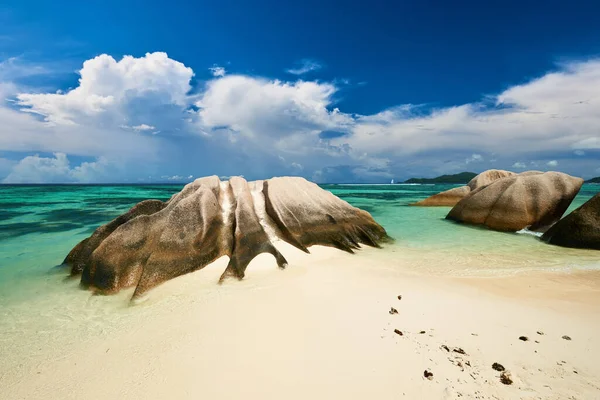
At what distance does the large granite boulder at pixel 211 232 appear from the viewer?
18.1 ft

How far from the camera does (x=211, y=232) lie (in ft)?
21.1

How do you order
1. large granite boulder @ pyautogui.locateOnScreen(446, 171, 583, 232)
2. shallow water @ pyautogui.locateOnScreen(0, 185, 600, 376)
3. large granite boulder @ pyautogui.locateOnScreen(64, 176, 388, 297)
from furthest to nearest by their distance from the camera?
large granite boulder @ pyautogui.locateOnScreen(446, 171, 583, 232) < large granite boulder @ pyautogui.locateOnScreen(64, 176, 388, 297) < shallow water @ pyautogui.locateOnScreen(0, 185, 600, 376)

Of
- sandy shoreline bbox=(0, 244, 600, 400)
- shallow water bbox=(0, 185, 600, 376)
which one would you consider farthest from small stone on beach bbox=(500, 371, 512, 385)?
shallow water bbox=(0, 185, 600, 376)

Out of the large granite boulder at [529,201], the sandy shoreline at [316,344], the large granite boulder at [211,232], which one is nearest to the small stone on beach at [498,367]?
the sandy shoreline at [316,344]

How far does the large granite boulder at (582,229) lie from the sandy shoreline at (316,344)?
459cm

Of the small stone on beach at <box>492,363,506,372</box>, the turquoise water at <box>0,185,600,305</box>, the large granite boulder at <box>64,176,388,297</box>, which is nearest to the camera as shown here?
the small stone on beach at <box>492,363,506,372</box>

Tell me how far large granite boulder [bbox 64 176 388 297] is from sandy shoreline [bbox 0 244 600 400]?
54 centimetres

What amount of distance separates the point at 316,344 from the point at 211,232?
388cm

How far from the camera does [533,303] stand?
4453 mm

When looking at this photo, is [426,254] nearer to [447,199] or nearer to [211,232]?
[211,232]

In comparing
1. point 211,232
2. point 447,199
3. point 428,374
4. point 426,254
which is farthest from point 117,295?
point 447,199

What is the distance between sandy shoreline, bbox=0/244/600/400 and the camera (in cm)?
268

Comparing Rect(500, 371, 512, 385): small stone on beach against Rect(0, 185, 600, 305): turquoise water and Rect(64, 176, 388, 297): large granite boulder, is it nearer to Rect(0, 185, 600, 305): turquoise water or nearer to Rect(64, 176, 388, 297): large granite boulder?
Rect(0, 185, 600, 305): turquoise water

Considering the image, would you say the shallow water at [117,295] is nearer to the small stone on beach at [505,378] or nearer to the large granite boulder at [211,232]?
the large granite boulder at [211,232]
